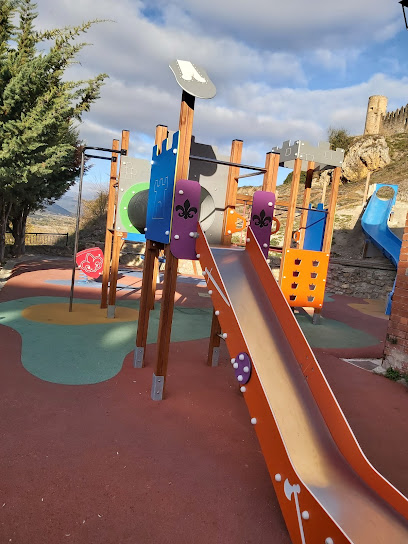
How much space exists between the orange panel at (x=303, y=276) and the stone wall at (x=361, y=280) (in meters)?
7.23

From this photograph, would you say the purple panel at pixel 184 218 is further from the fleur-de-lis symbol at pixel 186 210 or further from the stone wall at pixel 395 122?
the stone wall at pixel 395 122

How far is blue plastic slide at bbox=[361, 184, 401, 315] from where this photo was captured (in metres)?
15.8

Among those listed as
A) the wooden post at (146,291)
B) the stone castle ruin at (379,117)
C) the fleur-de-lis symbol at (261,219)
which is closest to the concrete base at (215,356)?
the wooden post at (146,291)

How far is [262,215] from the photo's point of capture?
443 cm

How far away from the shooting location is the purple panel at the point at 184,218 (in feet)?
12.9

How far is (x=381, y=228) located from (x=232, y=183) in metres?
14.5

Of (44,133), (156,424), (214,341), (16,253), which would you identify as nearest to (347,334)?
(214,341)

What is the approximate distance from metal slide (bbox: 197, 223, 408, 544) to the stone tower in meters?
51.7

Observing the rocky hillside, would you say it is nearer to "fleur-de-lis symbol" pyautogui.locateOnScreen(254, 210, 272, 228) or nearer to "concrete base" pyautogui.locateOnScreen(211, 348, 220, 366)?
"concrete base" pyautogui.locateOnScreen(211, 348, 220, 366)

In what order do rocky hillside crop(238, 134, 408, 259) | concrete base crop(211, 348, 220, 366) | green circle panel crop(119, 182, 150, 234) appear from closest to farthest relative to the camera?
concrete base crop(211, 348, 220, 366)
green circle panel crop(119, 182, 150, 234)
rocky hillside crop(238, 134, 408, 259)

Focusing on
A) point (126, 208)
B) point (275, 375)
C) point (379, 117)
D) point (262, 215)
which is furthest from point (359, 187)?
point (275, 375)

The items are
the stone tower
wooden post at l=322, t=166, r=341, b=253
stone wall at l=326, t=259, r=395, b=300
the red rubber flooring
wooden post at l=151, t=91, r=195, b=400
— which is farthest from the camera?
the stone tower

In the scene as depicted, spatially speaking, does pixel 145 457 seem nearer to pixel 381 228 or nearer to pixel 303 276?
pixel 303 276

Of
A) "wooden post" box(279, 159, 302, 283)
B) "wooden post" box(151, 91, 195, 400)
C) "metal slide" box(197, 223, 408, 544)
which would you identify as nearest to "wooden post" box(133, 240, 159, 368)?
"wooden post" box(151, 91, 195, 400)
